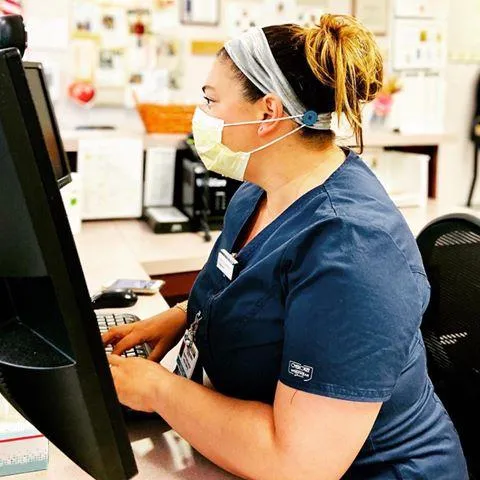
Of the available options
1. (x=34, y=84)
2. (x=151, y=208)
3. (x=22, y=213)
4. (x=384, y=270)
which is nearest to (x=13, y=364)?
(x=22, y=213)

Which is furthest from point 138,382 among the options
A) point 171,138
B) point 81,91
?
point 81,91

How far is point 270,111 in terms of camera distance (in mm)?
1113

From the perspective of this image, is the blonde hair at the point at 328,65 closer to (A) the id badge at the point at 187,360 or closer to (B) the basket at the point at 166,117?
(A) the id badge at the point at 187,360

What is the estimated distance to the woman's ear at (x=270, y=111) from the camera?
1.10m

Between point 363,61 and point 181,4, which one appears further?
point 181,4

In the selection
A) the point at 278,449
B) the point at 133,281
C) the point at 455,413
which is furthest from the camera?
the point at 133,281

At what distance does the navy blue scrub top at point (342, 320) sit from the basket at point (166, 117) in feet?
4.74

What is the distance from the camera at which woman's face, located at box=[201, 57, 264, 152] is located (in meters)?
1.13

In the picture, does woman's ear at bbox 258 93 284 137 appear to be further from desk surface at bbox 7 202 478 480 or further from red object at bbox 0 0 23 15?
red object at bbox 0 0 23 15

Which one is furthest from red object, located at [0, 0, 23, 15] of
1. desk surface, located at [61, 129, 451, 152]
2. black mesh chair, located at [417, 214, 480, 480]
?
black mesh chair, located at [417, 214, 480, 480]

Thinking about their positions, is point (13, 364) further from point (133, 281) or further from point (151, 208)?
point (151, 208)

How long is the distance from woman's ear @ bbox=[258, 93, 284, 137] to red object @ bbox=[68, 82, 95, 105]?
2710mm

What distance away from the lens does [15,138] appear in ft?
1.73

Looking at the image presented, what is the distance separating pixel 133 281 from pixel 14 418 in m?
0.81
